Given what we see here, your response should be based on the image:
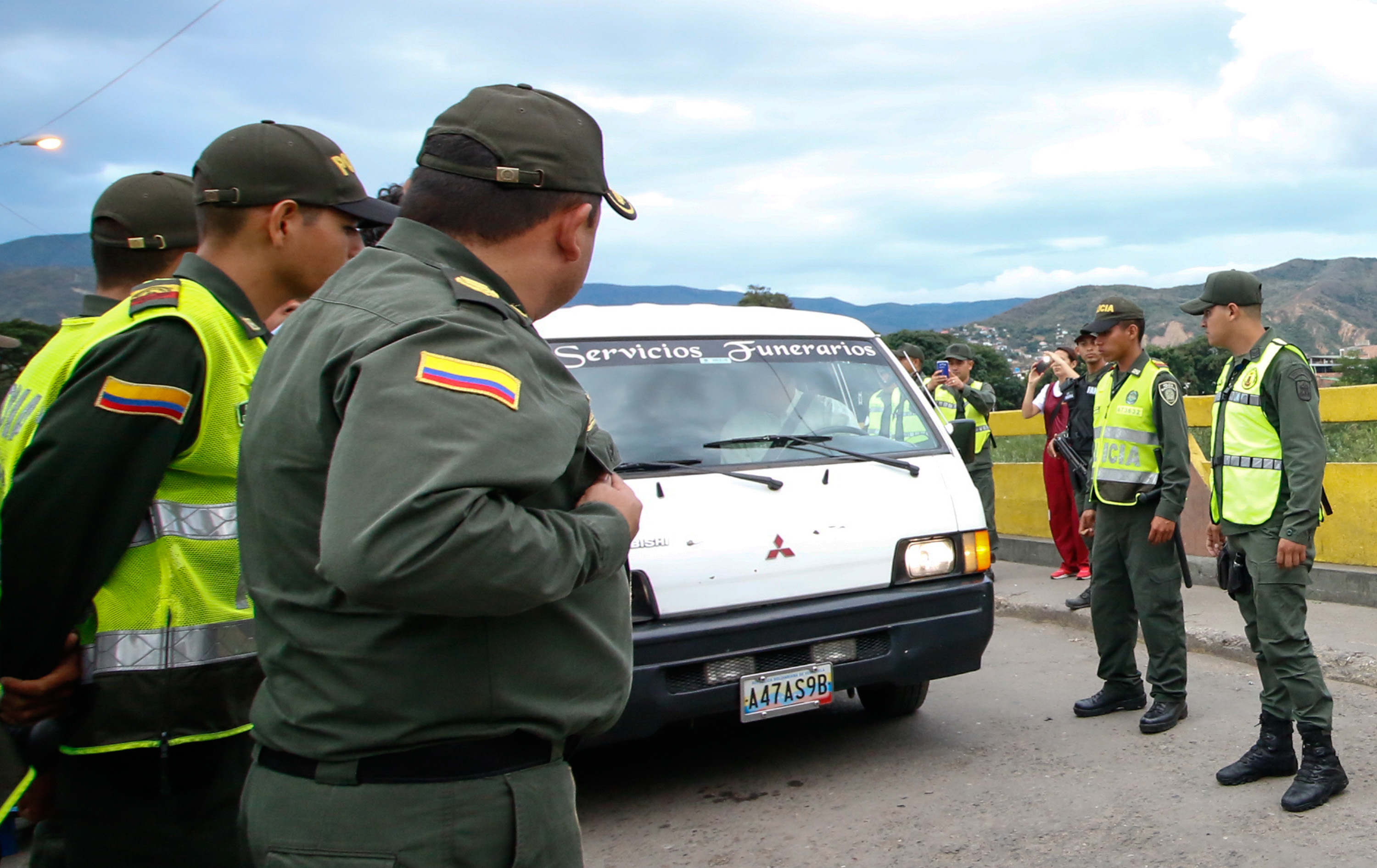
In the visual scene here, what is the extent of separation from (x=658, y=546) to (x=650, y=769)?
133 centimetres

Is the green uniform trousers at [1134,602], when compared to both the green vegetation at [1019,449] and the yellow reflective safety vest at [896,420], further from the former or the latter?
the green vegetation at [1019,449]

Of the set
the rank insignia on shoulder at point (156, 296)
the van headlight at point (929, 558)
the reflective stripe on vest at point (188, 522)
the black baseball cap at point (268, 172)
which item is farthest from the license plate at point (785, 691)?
the rank insignia on shoulder at point (156, 296)

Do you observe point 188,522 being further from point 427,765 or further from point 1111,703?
point 1111,703

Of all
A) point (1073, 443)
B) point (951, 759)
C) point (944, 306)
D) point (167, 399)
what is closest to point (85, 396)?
point (167, 399)

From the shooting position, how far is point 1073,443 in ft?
26.3

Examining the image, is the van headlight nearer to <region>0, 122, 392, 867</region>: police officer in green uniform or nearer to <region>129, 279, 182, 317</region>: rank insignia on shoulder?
<region>0, 122, 392, 867</region>: police officer in green uniform

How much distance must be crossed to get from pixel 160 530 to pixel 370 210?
775mm

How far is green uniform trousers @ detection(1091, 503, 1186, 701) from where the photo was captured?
534 cm

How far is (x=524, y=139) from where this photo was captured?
1684 mm

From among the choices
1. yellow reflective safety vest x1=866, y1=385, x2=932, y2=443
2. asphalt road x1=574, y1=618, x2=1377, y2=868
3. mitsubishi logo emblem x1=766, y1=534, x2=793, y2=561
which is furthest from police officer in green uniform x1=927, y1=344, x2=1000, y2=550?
mitsubishi logo emblem x1=766, y1=534, x2=793, y2=561

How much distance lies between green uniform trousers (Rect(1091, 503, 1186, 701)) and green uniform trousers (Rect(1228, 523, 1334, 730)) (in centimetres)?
89

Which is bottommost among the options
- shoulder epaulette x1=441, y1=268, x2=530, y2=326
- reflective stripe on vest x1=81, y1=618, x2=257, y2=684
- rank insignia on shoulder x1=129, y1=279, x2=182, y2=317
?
reflective stripe on vest x1=81, y1=618, x2=257, y2=684

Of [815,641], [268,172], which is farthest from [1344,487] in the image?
[268,172]

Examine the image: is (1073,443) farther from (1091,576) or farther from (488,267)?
(488,267)
